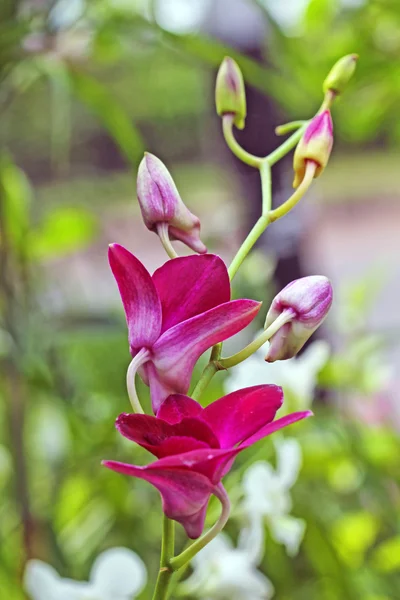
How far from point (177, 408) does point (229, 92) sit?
9 centimetres

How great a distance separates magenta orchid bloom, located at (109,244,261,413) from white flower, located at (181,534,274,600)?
0.42 feet

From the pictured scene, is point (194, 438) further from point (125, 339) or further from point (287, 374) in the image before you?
point (125, 339)

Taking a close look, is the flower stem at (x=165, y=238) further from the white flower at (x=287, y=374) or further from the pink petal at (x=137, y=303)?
the white flower at (x=287, y=374)

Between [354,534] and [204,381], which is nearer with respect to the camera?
[204,381]

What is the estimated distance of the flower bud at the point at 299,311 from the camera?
5.4 inches

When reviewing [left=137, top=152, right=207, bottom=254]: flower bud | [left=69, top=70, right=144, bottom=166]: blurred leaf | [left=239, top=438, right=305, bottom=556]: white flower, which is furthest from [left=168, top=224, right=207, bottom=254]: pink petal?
[left=69, top=70, right=144, bottom=166]: blurred leaf

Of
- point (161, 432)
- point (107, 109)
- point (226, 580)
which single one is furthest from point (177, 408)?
point (107, 109)

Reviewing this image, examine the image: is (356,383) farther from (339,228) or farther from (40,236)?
(339,228)

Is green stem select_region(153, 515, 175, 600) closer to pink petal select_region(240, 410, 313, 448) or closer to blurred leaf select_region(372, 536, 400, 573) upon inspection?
pink petal select_region(240, 410, 313, 448)

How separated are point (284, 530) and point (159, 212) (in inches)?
5.7

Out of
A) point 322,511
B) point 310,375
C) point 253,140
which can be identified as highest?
point 253,140

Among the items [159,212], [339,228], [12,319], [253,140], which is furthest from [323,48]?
[339,228]

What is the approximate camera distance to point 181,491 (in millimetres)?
130

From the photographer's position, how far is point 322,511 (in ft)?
1.41
